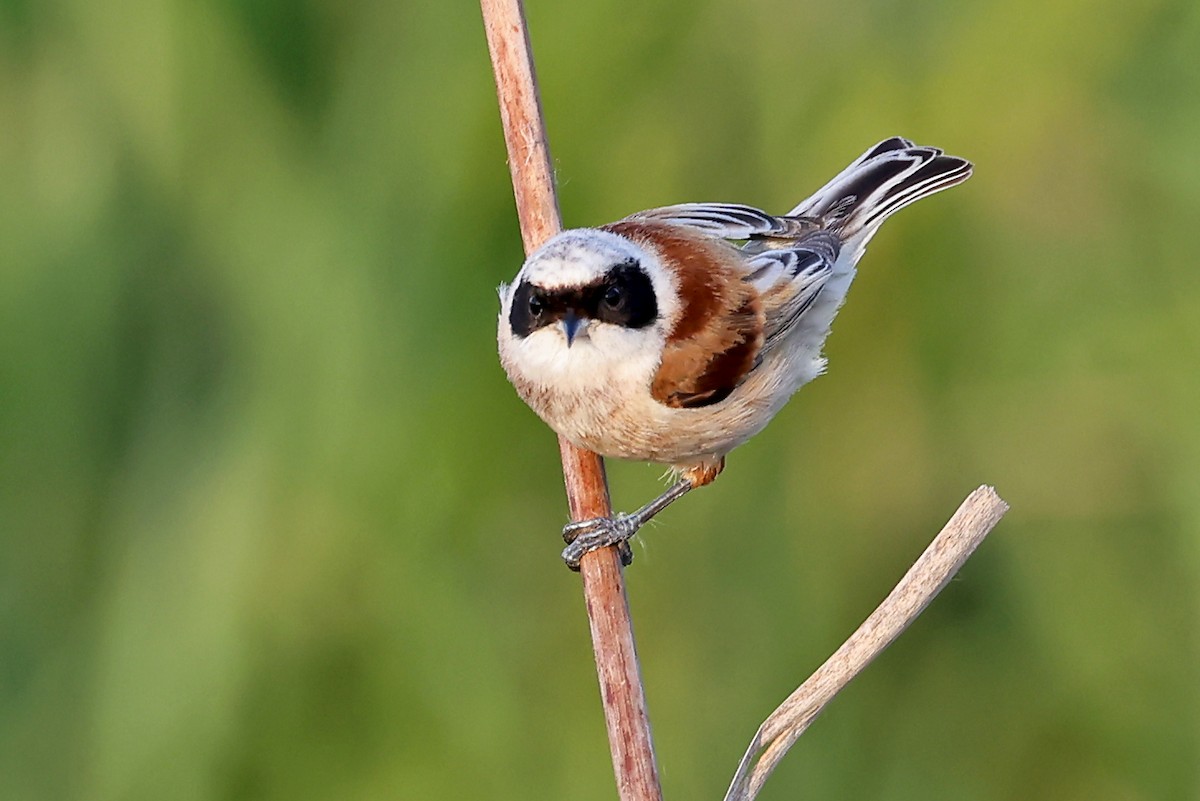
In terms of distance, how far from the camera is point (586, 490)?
2.46 m

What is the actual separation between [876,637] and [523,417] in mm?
1084

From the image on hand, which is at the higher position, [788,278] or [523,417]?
[788,278]

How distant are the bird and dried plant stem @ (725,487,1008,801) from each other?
59 cm

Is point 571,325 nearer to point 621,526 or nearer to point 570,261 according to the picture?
point 570,261

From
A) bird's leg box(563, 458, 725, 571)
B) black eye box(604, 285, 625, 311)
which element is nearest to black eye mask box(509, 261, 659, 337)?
black eye box(604, 285, 625, 311)

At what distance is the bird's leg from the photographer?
2.35 meters

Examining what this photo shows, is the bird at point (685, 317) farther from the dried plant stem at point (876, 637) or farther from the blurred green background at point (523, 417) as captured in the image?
the dried plant stem at point (876, 637)

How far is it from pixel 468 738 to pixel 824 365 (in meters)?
1.07

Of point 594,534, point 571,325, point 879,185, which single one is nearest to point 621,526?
point 594,534

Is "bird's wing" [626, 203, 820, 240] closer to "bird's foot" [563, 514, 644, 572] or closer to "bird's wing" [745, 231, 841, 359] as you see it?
"bird's wing" [745, 231, 841, 359]

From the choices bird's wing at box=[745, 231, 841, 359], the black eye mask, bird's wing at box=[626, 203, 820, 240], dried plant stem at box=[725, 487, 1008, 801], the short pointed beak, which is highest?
bird's wing at box=[626, 203, 820, 240]

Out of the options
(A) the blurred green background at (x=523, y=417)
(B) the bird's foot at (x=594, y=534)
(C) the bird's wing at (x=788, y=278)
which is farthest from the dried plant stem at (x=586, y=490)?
(C) the bird's wing at (x=788, y=278)

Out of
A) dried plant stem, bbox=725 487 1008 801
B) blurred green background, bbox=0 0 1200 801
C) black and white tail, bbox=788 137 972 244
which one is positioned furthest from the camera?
black and white tail, bbox=788 137 972 244

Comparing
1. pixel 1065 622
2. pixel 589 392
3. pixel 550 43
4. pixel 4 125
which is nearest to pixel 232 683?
pixel 589 392
